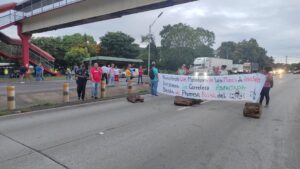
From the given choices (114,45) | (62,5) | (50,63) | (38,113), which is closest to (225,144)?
(38,113)

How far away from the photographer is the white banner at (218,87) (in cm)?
1085

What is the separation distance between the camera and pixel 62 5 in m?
26.9

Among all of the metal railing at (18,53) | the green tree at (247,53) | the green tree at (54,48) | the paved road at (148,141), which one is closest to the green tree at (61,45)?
the green tree at (54,48)

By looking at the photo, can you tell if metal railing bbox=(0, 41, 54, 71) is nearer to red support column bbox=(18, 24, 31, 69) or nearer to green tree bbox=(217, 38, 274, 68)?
red support column bbox=(18, 24, 31, 69)

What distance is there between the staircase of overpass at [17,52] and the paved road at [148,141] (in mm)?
27880

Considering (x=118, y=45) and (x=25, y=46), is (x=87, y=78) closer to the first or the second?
(x=25, y=46)

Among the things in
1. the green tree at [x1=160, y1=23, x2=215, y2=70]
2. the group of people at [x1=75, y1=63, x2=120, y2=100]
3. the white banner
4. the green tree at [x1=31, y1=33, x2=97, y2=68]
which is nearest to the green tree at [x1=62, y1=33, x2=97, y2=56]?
the green tree at [x1=31, y1=33, x2=97, y2=68]

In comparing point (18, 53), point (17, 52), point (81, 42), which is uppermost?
point (81, 42)

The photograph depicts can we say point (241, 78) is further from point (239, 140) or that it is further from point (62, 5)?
point (62, 5)

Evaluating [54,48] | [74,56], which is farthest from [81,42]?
[74,56]

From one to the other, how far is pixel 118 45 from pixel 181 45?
23.1m

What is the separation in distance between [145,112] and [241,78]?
4372 mm

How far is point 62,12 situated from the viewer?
28047 millimetres

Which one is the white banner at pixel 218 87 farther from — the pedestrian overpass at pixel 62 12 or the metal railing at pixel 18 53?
the metal railing at pixel 18 53
